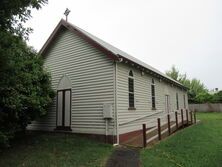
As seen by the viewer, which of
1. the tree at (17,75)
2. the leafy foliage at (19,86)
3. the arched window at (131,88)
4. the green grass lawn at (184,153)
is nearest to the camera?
the tree at (17,75)

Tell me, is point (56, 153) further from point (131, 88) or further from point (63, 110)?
point (131, 88)

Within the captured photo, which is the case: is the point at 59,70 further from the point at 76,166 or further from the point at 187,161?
the point at 187,161

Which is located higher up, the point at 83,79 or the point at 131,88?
the point at 83,79

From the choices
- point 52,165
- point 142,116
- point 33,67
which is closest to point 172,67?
point 142,116

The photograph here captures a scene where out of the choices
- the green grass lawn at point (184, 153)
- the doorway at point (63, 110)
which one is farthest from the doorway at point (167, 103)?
the doorway at point (63, 110)

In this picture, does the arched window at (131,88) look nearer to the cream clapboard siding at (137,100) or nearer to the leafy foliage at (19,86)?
the cream clapboard siding at (137,100)

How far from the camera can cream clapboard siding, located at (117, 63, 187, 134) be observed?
12.7 meters

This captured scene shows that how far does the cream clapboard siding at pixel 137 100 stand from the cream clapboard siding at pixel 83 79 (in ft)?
1.96

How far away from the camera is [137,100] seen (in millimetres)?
14586

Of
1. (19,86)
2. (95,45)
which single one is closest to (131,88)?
(95,45)

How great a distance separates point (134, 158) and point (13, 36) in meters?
6.04

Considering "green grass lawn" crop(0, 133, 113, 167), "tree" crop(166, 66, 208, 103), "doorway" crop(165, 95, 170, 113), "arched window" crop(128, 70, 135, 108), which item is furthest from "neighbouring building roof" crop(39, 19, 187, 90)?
"tree" crop(166, 66, 208, 103)

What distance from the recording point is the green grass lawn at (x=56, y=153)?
8922mm

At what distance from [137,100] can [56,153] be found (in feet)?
20.0
